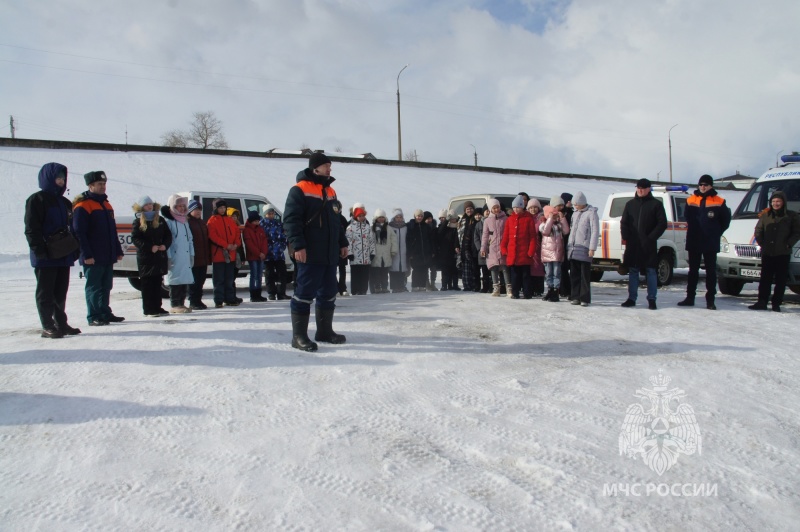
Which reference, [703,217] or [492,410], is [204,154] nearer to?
[703,217]

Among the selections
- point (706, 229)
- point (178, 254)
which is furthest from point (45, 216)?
point (706, 229)

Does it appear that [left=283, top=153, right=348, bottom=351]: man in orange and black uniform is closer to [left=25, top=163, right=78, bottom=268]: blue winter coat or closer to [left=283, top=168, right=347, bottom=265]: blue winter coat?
[left=283, top=168, right=347, bottom=265]: blue winter coat

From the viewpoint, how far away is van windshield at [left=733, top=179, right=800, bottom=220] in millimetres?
9711

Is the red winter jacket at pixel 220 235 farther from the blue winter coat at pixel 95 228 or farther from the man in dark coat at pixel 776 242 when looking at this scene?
the man in dark coat at pixel 776 242

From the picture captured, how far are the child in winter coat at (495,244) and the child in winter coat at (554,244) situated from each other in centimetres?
82

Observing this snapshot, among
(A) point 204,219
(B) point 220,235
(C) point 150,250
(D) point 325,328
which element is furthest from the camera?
(A) point 204,219

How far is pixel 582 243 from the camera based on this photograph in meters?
8.45

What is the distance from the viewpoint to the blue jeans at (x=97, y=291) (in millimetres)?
6774

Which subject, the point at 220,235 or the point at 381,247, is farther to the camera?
the point at 381,247

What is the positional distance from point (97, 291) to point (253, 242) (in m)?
2.76

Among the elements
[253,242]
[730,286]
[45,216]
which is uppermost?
[45,216]

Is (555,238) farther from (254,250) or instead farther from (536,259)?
(254,250)

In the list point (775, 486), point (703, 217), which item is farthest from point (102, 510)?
point (703, 217)

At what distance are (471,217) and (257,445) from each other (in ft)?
27.4
